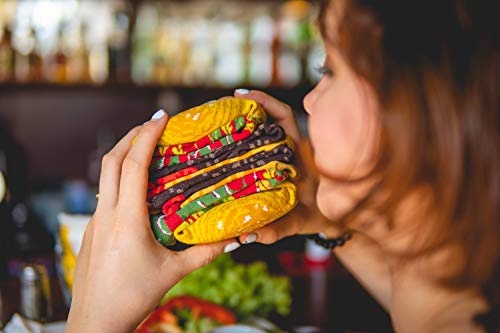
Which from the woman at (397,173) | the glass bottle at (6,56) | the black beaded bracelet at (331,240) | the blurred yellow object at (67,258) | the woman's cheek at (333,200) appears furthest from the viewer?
the glass bottle at (6,56)

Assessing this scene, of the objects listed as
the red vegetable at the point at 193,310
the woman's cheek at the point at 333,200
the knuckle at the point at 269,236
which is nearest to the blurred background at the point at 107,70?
the red vegetable at the point at 193,310

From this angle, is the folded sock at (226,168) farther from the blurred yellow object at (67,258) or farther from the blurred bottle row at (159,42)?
the blurred bottle row at (159,42)

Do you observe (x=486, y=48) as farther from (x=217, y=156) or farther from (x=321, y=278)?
(x=321, y=278)

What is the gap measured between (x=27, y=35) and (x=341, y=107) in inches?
82.5

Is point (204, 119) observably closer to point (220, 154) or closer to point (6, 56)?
point (220, 154)

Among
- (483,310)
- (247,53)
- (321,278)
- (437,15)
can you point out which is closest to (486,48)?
(437,15)

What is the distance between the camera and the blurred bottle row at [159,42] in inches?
102

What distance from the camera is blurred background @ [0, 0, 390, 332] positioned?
2.60 metres

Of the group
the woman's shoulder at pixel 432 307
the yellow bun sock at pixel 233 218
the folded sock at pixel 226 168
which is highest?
the folded sock at pixel 226 168

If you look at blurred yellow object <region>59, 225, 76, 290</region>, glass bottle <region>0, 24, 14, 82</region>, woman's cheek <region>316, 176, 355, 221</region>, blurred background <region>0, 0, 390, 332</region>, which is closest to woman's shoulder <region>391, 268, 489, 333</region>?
woman's cheek <region>316, 176, 355, 221</region>

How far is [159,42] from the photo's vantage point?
272cm

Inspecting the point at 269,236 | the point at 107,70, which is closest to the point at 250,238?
the point at 269,236

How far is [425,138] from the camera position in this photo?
0.71 metres

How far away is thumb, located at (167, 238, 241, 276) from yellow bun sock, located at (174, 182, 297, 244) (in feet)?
0.08
